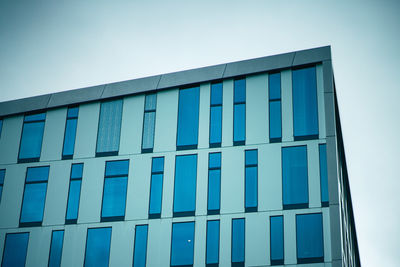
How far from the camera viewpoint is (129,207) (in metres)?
32.8

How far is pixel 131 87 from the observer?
117 feet

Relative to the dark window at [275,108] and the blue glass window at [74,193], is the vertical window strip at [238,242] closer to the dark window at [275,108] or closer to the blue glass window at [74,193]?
the dark window at [275,108]

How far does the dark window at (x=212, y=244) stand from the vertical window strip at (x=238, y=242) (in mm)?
868

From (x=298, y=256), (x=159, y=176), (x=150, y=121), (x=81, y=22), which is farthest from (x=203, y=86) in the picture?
(x=81, y=22)

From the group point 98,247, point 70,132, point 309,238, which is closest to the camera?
point 309,238

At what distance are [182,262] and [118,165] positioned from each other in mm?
7033

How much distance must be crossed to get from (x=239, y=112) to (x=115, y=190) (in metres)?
8.31

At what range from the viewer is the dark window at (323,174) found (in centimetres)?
2950

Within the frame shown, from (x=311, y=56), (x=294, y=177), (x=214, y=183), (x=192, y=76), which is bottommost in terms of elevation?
(x=294, y=177)

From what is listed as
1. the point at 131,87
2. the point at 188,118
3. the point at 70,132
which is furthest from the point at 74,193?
the point at 188,118

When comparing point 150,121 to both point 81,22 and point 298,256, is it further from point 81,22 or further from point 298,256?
point 81,22

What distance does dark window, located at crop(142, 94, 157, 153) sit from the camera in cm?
3400

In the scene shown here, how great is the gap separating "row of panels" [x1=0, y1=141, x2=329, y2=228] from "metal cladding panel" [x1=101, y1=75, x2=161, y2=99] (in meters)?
4.21

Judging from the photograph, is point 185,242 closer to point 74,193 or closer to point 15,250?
point 74,193
